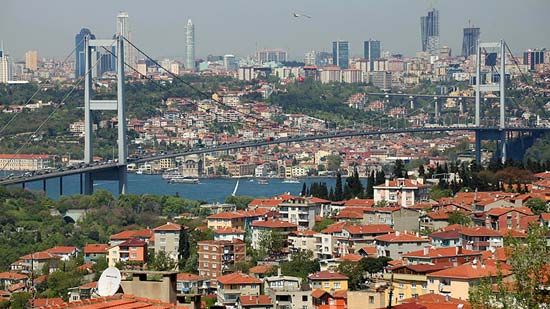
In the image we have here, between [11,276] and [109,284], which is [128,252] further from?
[109,284]

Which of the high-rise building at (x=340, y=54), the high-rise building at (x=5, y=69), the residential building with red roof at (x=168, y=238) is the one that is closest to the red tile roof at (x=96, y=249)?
the residential building with red roof at (x=168, y=238)

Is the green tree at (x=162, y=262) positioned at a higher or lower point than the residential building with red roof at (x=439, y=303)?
lower

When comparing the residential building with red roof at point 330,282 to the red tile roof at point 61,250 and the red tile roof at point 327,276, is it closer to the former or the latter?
the red tile roof at point 327,276

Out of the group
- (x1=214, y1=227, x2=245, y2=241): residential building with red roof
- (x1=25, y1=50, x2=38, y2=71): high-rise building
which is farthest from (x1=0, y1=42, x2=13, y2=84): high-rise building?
(x1=214, y1=227, x2=245, y2=241): residential building with red roof

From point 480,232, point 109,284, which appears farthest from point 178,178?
point 109,284

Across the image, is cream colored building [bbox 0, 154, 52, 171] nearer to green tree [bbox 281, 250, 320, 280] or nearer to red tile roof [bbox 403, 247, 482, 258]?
green tree [bbox 281, 250, 320, 280]

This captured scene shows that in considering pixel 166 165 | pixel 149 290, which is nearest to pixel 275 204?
pixel 149 290
